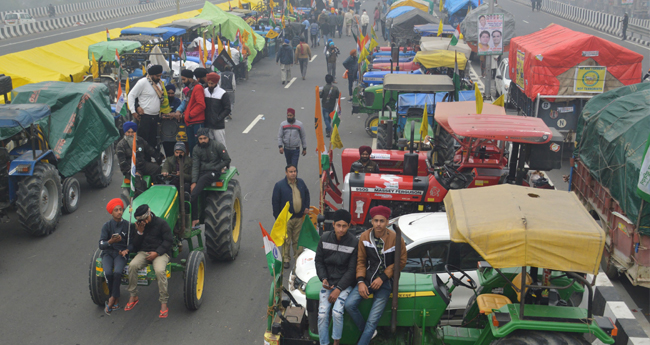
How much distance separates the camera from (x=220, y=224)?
28.0ft

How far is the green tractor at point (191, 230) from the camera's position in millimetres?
7498

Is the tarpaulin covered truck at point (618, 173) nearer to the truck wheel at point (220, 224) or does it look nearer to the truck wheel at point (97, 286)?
the truck wheel at point (220, 224)

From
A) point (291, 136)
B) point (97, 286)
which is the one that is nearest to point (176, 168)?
point (97, 286)

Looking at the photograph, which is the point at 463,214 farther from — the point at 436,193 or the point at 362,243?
the point at 436,193

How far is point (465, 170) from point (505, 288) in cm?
393

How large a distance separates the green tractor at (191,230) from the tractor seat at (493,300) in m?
3.65

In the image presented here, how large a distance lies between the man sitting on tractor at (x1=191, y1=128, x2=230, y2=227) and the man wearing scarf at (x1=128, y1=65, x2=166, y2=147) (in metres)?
1.36

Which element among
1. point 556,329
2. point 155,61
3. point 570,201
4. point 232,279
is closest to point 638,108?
point 570,201

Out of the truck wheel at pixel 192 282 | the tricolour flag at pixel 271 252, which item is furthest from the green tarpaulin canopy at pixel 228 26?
the tricolour flag at pixel 271 252

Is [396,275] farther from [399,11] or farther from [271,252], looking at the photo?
[399,11]

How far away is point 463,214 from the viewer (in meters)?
5.26

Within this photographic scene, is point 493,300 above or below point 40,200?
above

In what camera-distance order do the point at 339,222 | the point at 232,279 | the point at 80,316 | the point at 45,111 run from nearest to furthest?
the point at 339,222 → the point at 80,316 → the point at 232,279 → the point at 45,111

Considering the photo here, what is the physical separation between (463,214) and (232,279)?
4473mm
